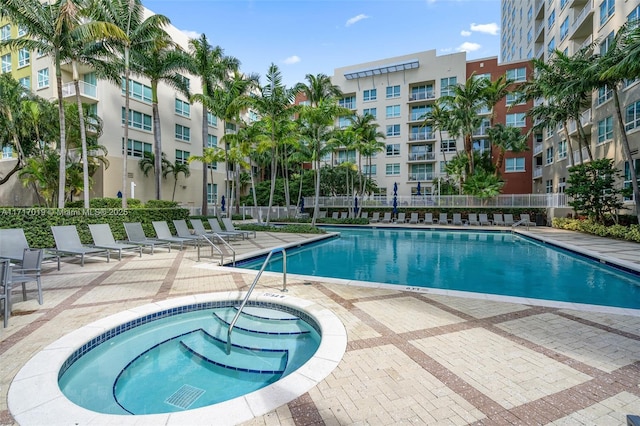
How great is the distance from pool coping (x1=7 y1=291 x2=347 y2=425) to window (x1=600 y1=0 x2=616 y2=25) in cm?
2422

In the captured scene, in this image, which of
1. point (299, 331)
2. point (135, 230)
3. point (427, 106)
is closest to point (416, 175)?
point (427, 106)

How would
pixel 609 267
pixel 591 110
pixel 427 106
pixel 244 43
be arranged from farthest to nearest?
pixel 427 106
pixel 591 110
pixel 244 43
pixel 609 267

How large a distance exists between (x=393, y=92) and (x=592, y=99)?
19.9 m

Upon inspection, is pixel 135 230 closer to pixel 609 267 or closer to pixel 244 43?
pixel 244 43

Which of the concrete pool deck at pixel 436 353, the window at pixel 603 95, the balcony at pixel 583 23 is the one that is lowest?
the concrete pool deck at pixel 436 353

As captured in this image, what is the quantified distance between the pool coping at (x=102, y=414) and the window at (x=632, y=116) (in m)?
19.8

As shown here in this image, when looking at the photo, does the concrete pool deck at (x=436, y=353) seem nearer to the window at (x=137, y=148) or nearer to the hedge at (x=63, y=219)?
the hedge at (x=63, y=219)

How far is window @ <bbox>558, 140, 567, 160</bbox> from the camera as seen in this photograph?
78.4 feet

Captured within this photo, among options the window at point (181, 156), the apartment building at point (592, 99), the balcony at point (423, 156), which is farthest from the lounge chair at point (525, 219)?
the window at point (181, 156)

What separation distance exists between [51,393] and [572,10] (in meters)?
33.0

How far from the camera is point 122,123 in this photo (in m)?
23.9

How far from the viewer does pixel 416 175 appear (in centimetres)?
3516

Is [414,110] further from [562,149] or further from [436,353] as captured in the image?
[436,353]

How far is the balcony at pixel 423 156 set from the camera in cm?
3441
